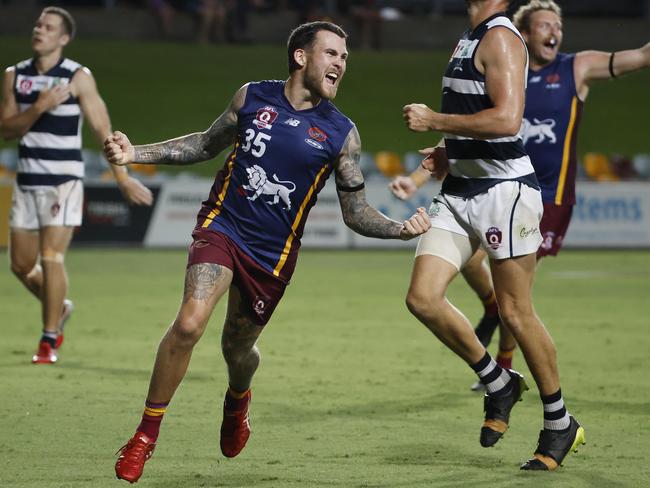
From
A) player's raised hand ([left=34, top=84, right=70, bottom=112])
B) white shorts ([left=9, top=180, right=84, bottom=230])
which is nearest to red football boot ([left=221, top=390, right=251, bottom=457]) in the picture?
white shorts ([left=9, top=180, right=84, bottom=230])

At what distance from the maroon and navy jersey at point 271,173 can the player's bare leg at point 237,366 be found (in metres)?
0.29

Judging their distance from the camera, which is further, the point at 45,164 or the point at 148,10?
the point at 148,10

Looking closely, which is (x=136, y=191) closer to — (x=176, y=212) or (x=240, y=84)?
(x=176, y=212)

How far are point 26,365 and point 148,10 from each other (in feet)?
83.3

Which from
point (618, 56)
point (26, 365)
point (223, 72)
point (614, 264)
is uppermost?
point (618, 56)

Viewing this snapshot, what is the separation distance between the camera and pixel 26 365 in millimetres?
9133

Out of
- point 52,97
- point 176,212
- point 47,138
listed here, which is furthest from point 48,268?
point 176,212

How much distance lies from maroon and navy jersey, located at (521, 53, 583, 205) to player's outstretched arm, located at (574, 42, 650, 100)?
0.08m

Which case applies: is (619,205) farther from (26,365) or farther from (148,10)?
(148,10)

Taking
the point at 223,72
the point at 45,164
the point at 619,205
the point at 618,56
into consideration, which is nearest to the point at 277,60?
the point at 223,72

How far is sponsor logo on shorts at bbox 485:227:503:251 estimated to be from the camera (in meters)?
6.18

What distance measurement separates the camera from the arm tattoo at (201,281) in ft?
18.5

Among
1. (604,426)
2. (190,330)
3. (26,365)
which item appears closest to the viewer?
(190,330)

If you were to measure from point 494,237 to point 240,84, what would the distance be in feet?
86.6
